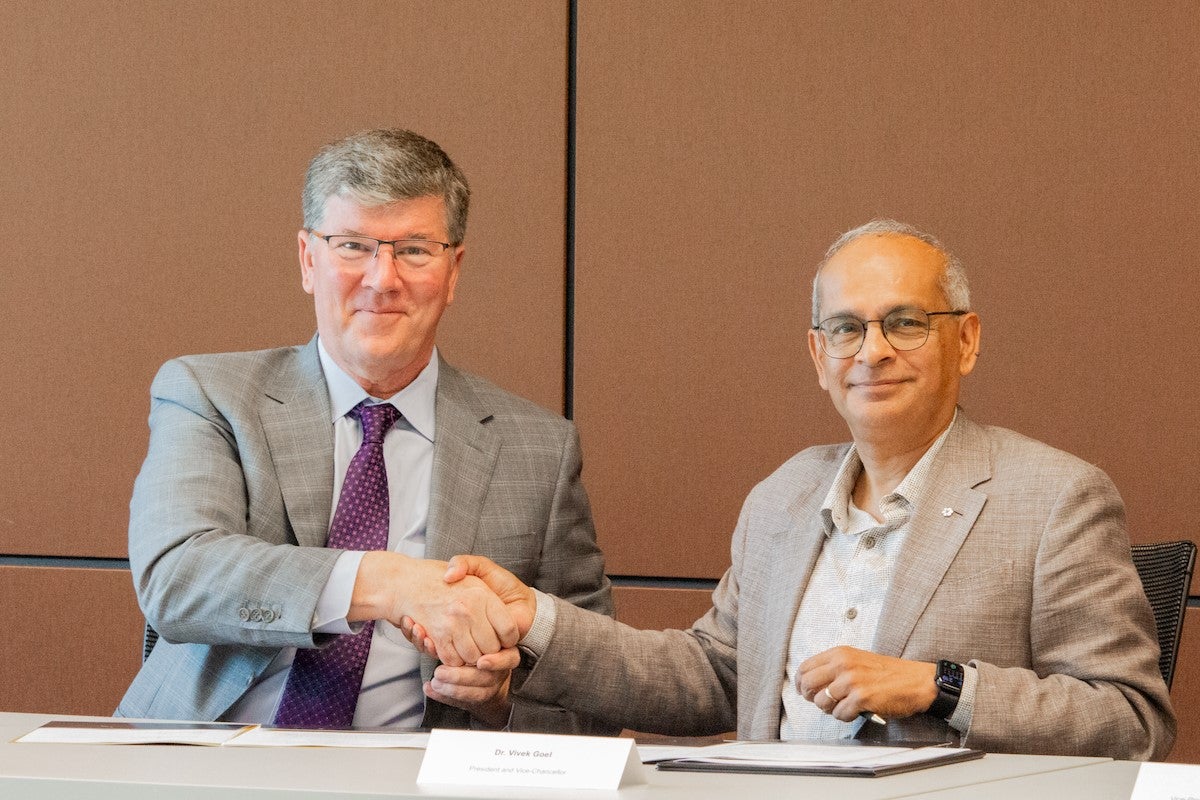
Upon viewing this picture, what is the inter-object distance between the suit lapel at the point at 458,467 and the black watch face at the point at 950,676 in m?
0.81

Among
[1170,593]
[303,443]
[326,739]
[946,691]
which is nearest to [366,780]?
[326,739]

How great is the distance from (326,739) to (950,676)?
30.1 inches

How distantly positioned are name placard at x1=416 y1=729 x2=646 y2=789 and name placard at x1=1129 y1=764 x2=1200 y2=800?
0.43 metres

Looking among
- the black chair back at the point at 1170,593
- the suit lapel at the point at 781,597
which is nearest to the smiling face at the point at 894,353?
the suit lapel at the point at 781,597

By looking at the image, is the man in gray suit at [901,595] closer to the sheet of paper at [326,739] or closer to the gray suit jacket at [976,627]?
the gray suit jacket at [976,627]

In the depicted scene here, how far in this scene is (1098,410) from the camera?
266 cm

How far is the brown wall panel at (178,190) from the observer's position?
2.83 meters

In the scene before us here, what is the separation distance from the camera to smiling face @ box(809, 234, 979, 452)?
1.88m

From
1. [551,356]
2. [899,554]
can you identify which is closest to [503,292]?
[551,356]

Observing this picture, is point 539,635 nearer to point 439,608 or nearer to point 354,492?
point 439,608

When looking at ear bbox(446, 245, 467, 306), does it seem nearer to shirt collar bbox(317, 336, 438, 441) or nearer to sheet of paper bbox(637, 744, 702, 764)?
shirt collar bbox(317, 336, 438, 441)

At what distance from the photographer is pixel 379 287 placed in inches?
83.1

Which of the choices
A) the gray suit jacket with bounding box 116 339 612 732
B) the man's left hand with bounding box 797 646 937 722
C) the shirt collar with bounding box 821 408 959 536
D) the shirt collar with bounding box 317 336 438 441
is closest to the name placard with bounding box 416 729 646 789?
the man's left hand with bounding box 797 646 937 722

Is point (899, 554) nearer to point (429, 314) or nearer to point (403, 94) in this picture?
point (429, 314)
